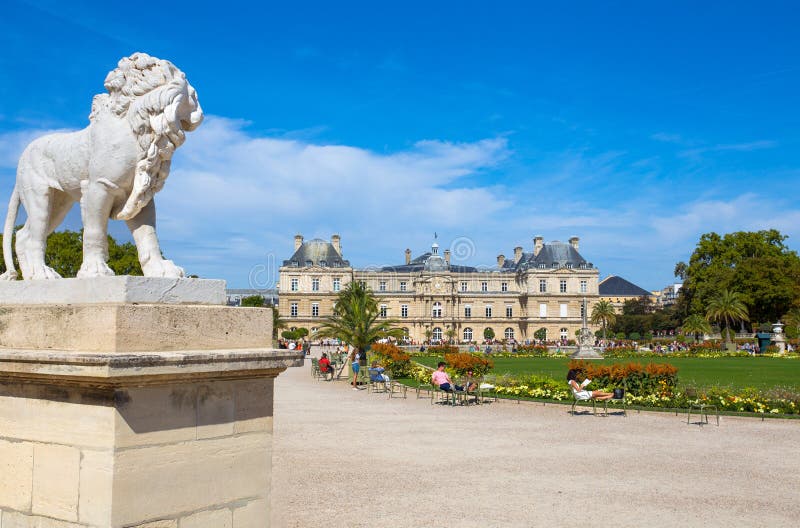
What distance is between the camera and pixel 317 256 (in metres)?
77.2

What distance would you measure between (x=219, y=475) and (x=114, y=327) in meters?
0.79

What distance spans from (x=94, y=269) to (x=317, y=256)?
74553mm

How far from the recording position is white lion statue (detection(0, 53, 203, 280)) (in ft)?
10.4

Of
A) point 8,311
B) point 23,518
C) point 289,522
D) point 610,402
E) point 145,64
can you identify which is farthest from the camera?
point 610,402

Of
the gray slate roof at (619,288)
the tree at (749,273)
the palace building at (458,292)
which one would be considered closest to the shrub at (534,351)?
the tree at (749,273)

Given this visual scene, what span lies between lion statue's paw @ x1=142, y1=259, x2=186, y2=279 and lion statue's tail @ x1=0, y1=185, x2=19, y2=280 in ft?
2.16

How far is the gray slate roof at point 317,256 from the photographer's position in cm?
7656

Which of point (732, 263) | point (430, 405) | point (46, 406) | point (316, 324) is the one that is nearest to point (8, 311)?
point (46, 406)

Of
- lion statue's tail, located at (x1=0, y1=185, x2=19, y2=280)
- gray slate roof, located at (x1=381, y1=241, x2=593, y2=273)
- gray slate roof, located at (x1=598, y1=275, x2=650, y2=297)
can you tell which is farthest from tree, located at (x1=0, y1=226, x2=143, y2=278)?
gray slate roof, located at (x1=598, y1=275, x2=650, y2=297)

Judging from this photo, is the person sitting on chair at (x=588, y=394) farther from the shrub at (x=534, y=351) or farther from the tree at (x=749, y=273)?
the tree at (x=749, y=273)

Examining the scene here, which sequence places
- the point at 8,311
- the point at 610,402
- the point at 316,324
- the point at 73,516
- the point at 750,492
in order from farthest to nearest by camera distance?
the point at 316,324 < the point at 610,402 < the point at 750,492 < the point at 8,311 < the point at 73,516

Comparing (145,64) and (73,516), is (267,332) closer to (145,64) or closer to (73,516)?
(73,516)

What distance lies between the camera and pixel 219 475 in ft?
9.64

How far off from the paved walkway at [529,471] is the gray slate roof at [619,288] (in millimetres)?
102787
